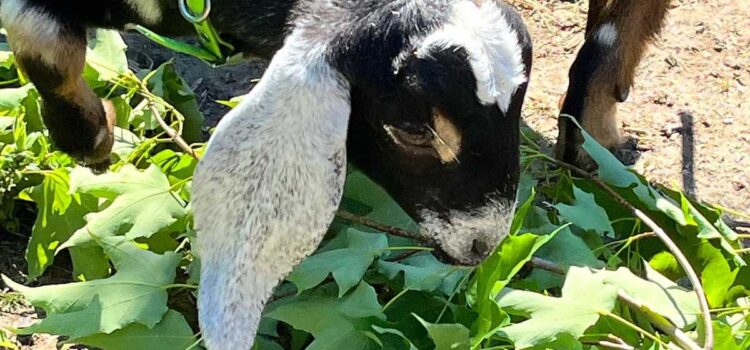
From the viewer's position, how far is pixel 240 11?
283 cm

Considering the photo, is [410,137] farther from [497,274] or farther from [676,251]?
[676,251]

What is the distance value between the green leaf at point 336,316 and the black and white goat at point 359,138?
239mm

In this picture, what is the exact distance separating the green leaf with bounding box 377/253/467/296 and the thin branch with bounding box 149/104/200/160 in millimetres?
716

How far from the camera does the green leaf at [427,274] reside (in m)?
2.74

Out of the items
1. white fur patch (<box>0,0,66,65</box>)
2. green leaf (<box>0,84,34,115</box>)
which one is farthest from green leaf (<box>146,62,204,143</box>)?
white fur patch (<box>0,0,66,65</box>)

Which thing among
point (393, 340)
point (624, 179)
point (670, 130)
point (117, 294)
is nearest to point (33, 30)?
point (117, 294)

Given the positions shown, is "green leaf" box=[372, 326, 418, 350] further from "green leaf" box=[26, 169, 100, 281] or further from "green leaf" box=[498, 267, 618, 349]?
"green leaf" box=[26, 169, 100, 281]

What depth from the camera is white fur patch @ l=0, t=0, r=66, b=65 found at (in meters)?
3.05

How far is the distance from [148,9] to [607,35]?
1442 millimetres

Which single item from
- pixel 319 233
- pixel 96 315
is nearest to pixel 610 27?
A: pixel 319 233

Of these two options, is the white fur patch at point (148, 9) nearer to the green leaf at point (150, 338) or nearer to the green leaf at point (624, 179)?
the green leaf at point (150, 338)

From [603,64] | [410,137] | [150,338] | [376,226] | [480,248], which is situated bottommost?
[150,338]

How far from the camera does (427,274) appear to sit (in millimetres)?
2758

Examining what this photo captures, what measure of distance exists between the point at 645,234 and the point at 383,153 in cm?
78
